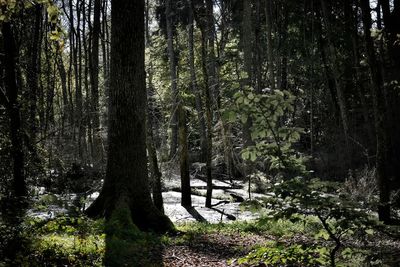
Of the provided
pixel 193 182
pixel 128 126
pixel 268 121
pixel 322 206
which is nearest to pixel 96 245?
pixel 268 121

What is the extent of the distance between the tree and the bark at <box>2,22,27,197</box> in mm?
3160

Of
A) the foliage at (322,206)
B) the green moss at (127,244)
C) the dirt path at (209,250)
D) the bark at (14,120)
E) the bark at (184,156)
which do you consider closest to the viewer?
the foliage at (322,206)

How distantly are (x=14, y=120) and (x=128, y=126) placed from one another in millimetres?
3675

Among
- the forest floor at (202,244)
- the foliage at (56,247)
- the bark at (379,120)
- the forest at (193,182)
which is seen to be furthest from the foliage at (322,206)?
the bark at (379,120)

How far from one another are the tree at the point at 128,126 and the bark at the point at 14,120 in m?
3.16

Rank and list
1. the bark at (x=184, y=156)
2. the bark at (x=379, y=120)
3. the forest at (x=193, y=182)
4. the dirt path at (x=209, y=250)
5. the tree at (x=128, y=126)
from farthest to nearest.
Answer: the bark at (x=184, y=156), the bark at (x=379, y=120), the tree at (x=128, y=126), the dirt path at (x=209, y=250), the forest at (x=193, y=182)

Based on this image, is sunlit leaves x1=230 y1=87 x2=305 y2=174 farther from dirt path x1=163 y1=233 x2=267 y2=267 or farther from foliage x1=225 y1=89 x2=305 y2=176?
dirt path x1=163 y1=233 x2=267 y2=267

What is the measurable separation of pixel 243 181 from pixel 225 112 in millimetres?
18984

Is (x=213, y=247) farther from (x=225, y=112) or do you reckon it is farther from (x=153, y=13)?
(x=153, y=13)

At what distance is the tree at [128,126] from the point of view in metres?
8.40

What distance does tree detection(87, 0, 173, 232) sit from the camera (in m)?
8.40

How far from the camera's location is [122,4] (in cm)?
845

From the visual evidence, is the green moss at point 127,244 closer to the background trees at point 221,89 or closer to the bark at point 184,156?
the background trees at point 221,89

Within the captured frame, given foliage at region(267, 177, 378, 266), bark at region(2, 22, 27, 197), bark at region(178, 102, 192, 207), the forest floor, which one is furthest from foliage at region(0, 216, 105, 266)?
bark at region(178, 102, 192, 207)
